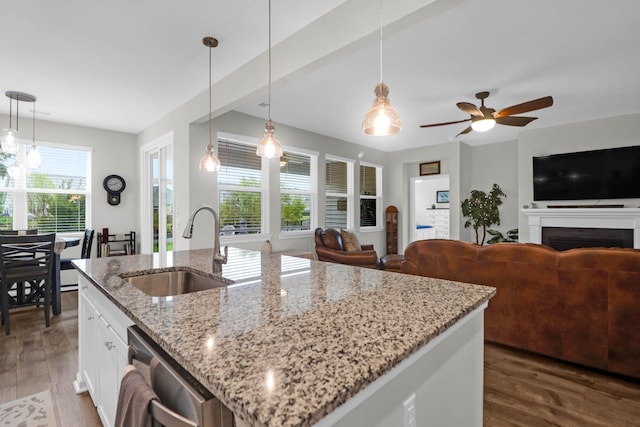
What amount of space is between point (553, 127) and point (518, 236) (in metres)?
1.95

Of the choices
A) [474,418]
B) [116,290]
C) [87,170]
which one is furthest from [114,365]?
[87,170]

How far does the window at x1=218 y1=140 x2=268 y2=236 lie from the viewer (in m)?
4.52

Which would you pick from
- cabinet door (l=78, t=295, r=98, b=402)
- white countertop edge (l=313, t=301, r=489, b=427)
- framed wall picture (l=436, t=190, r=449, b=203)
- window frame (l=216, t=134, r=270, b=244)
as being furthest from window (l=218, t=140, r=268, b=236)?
framed wall picture (l=436, t=190, r=449, b=203)

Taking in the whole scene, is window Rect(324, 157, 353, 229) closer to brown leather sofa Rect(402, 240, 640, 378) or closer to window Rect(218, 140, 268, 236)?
window Rect(218, 140, 268, 236)

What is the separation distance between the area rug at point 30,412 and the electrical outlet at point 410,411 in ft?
6.89

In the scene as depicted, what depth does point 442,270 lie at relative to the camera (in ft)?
9.41

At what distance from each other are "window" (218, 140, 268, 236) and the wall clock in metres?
2.28

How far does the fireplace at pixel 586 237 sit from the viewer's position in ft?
15.3

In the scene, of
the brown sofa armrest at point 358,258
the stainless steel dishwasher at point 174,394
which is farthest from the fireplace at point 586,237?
the stainless steel dishwasher at point 174,394

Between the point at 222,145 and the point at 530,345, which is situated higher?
the point at 222,145

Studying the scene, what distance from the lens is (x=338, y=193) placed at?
6.31m

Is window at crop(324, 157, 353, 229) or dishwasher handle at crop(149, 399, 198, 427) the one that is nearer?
dishwasher handle at crop(149, 399, 198, 427)

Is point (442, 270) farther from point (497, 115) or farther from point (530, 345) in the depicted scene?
point (497, 115)

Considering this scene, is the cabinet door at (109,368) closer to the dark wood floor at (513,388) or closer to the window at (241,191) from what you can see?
the dark wood floor at (513,388)
